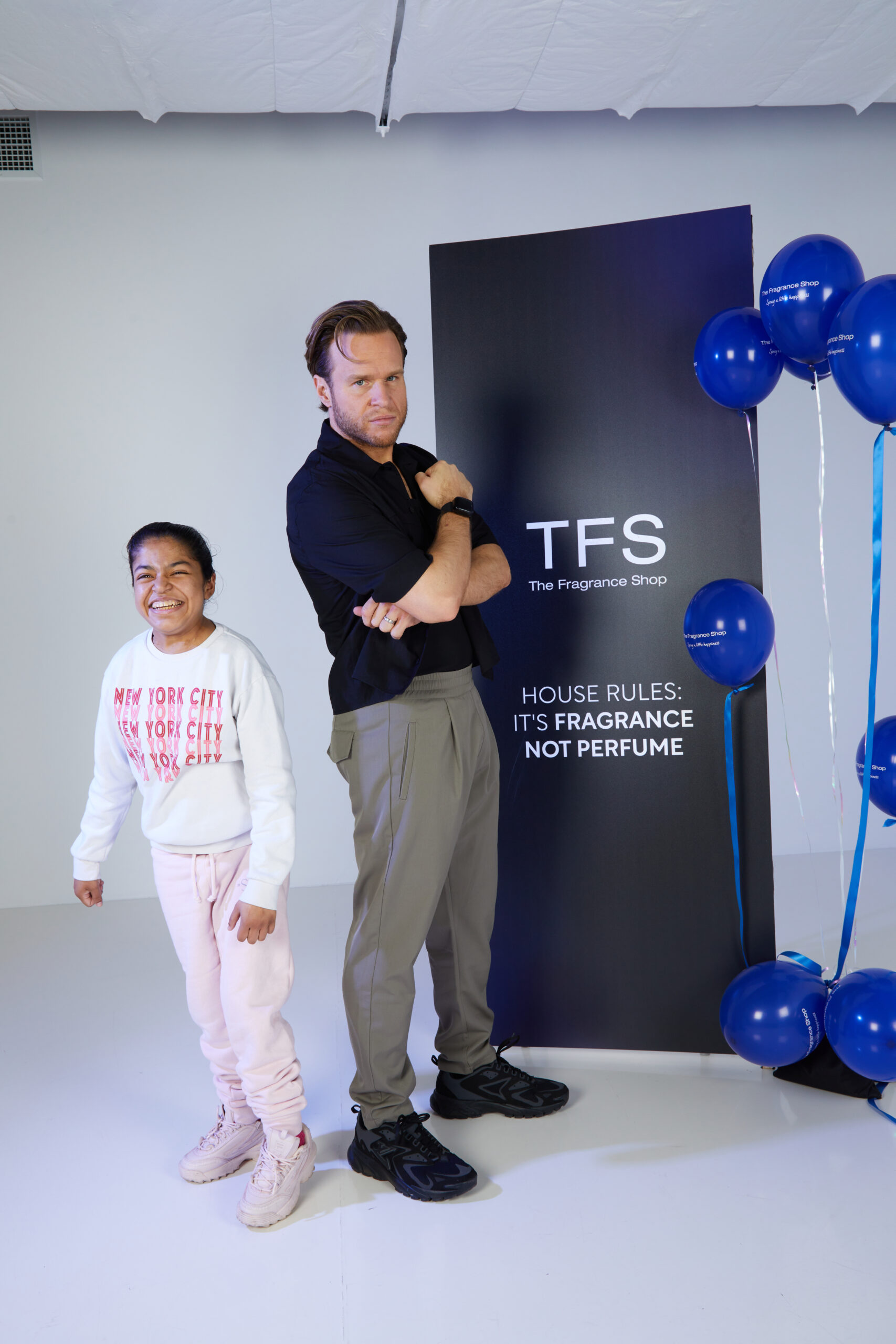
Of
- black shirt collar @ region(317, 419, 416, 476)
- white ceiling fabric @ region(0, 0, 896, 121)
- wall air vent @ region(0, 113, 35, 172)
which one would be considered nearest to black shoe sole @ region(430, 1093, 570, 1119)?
black shirt collar @ region(317, 419, 416, 476)

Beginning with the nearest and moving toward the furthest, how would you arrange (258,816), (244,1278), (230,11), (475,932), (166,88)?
(244,1278), (258,816), (475,932), (230,11), (166,88)

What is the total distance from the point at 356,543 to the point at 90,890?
898 mm

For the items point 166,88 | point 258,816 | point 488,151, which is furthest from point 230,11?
point 258,816

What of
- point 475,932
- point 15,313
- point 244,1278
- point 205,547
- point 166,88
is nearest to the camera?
point 244,1278

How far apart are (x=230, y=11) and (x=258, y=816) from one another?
257 cm

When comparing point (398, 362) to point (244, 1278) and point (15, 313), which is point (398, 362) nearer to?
point (244, 1278)

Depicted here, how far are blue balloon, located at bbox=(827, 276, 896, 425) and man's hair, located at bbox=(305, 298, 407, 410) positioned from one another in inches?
33.8

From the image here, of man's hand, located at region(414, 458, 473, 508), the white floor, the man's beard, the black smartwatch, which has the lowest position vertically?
the white floor

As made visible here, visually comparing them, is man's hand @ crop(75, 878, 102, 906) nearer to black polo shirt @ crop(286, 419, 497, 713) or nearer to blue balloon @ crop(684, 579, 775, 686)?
black polo shirt @ crop(286, 419, 497, 713)

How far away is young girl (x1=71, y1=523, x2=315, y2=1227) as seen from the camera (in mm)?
1907

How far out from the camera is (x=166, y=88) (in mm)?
3500

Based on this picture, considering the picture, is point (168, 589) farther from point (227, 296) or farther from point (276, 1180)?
point (227, 296)

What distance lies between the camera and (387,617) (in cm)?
193

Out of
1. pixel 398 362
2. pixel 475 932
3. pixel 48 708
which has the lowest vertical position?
pixel 475 932
